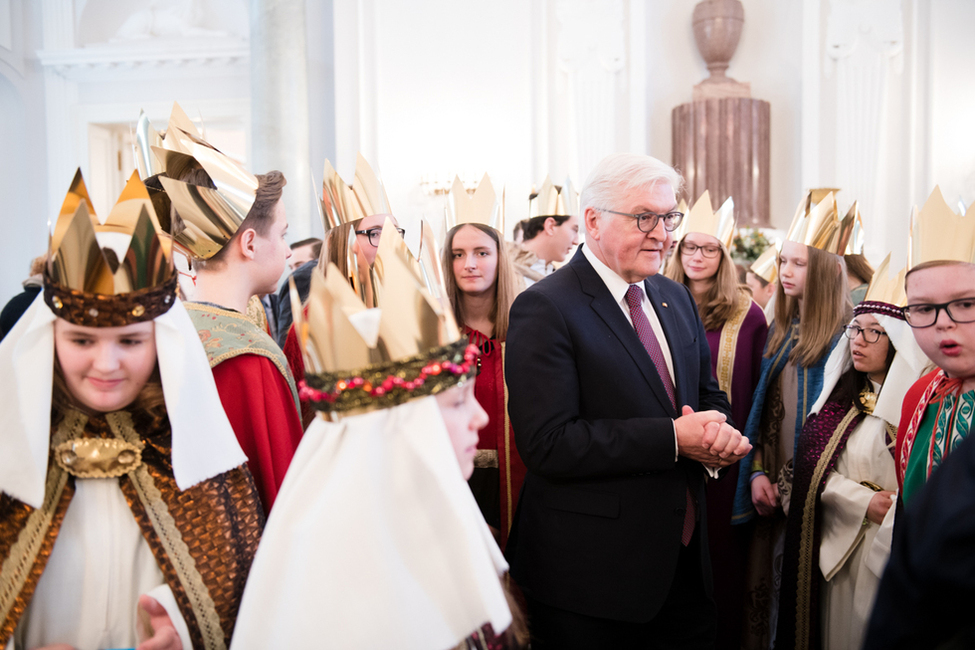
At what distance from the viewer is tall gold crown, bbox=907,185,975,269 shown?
191cm

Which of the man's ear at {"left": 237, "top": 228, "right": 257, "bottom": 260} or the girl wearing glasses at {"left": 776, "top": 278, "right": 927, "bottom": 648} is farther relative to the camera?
the girl wearing glasses at {"left": 776, "top": 278, "right": 927, "bottom": 648}

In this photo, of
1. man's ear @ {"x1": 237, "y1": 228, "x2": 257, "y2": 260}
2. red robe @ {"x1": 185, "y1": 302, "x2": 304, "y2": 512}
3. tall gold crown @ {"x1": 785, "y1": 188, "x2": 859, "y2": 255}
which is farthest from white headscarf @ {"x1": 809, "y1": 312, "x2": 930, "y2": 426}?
man's ear @ {"x1": 237, "y1": 228, "x2": 257, "y2": 260}

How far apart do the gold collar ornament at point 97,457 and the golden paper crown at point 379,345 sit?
18.0 inches

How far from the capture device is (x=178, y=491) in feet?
4.91

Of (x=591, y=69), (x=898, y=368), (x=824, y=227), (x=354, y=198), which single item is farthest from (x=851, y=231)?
(x=591, y=69)

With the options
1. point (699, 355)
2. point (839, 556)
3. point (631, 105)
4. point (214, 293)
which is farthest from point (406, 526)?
point (631, 105)

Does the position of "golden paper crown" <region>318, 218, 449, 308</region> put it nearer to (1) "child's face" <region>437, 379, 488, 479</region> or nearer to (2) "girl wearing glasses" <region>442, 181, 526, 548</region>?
(1) "child's face" <region>437, 379, 488, 479</region>

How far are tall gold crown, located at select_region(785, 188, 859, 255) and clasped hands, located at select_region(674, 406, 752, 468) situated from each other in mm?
1654

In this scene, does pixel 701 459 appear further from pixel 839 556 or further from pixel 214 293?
pixel 214 293

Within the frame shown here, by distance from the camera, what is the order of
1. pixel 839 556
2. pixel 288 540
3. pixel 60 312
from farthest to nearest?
pixel 839 556 → pixel 60 312 → pixel 288 540

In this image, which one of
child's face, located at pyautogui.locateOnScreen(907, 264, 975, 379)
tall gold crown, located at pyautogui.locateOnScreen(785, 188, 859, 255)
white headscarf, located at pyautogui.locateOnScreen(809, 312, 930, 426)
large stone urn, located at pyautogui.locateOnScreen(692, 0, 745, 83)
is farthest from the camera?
large stone urn, located at pyautogui.locateOnScreen(692, 0, 745, 83)

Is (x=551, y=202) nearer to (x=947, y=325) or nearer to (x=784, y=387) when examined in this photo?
(x=784, y=387)

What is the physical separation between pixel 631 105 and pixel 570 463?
7004mm

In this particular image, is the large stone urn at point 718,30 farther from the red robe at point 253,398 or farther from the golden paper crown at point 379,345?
the golden paper crown at point 379,345
